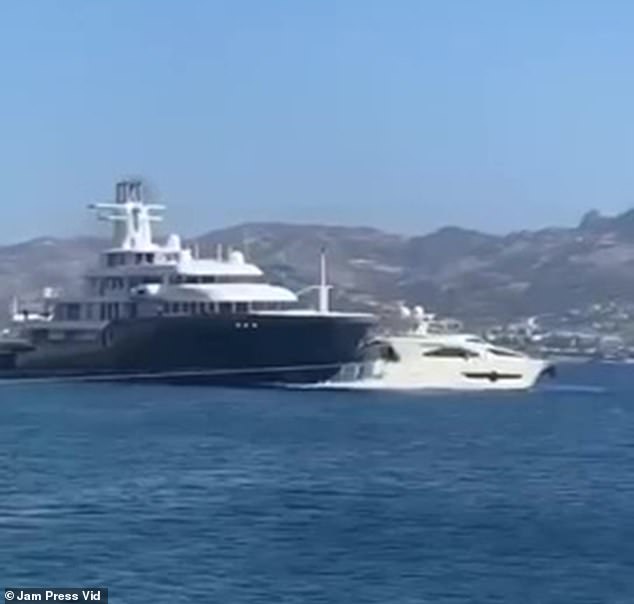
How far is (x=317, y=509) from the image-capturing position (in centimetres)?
3506

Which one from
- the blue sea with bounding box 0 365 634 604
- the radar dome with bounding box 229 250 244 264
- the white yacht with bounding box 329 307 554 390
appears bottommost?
the blue sea with bounding box 0 365 634 604

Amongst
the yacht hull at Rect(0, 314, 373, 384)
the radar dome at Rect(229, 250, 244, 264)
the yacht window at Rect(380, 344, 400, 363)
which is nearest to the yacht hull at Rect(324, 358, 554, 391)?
the yacht window at Rect(380, 344, 400, 363)

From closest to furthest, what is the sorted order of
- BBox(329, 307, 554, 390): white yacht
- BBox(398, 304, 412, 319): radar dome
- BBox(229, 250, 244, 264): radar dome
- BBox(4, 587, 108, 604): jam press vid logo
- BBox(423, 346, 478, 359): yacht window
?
BBox(4, 587, 108, 604): jam press vid logo < BBox(329, 307, 554, 390): white yacht < BBox(423, 346, 478, 359): yacht window < BBox(229, 250, 244, 264): radar dome < BBox(398, 304, 412, 319): radar dome

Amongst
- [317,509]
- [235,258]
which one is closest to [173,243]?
[235,258]

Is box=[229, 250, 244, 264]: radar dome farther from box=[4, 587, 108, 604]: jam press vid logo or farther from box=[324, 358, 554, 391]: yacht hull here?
box=[4, 587, 108, 604]: jam press vid logo

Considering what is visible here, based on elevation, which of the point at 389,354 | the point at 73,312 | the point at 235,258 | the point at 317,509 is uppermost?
the point at 235,258

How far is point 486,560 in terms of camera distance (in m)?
29.3

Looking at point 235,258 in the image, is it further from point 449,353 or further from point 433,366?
point 449,353

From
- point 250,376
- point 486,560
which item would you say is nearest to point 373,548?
point 486,560

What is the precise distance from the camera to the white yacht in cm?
8581

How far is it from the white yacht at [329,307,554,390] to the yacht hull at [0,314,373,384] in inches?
44.4

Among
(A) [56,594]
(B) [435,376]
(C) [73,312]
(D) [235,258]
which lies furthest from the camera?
(C) [73,312]

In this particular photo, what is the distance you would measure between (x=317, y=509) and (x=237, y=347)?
4795 centimetres

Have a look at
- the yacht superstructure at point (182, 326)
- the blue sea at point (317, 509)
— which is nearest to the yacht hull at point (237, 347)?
the yacht superstructure at point (182, 326)
